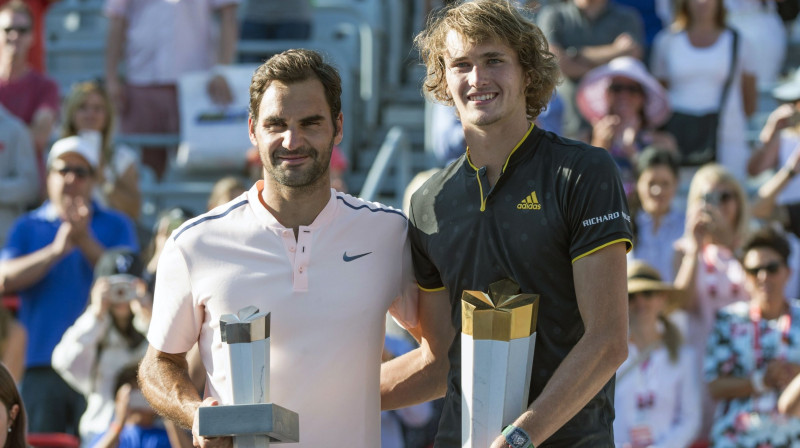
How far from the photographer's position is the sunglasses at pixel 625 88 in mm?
8586

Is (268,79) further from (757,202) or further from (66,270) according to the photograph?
(757,202)

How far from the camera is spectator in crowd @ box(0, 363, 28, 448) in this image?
432 centimetres

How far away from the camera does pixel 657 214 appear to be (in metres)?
7.87

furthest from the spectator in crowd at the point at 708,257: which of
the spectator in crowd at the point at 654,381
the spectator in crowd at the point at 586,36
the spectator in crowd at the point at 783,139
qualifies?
→ the spectator in crowd at the point at 586,36

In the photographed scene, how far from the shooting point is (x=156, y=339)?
4.26 metres

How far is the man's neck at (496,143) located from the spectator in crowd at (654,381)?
3.07 metres

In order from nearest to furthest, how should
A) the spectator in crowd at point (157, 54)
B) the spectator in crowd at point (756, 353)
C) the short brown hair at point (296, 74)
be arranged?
1. the short brown hair at point (296, 74)
2. the spectator in crowd at point (756, 353)
3. the spectator in crowd at point (157, 54)

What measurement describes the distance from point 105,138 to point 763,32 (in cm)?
468

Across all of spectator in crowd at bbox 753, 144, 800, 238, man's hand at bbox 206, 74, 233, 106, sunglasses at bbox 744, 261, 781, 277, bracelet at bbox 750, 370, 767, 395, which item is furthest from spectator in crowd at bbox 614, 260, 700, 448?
man's hand at bbox 206, 74, 233, 106

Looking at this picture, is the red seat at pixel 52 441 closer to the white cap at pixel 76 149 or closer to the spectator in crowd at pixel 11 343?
the spectator in crowd at pixel 11 343

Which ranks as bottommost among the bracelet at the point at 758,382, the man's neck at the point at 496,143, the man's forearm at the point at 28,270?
the bracelet at the point at 758,382

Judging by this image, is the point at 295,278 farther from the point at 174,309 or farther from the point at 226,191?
the point at 226,191

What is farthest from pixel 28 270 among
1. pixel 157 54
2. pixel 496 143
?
pixel 496 143

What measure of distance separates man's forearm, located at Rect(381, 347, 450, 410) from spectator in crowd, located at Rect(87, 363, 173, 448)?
8.52ft
